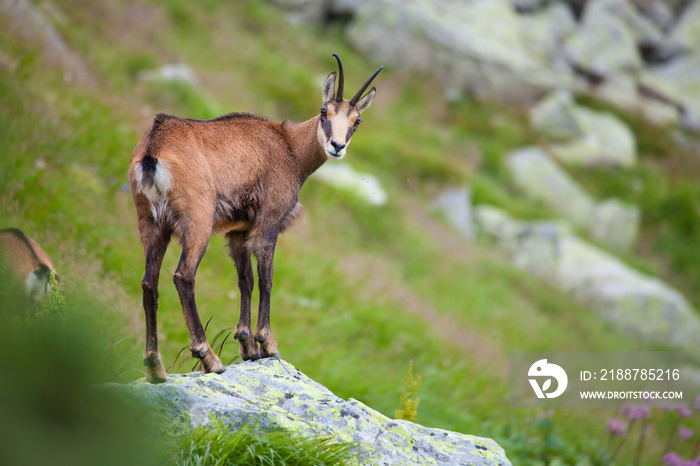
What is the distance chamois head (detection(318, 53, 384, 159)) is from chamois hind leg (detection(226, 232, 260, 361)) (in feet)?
3.34

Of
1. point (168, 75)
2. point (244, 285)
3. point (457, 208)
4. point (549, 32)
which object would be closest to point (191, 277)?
point (244, 285)

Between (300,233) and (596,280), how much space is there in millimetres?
9361

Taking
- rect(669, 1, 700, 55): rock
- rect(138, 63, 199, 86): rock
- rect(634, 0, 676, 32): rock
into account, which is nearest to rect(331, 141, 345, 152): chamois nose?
rect(138, 63, 199, 86): rock

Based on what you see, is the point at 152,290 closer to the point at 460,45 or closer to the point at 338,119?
the point at 338,119

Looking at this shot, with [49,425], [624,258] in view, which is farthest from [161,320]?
[624,258]

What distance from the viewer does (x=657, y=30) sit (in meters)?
27.4

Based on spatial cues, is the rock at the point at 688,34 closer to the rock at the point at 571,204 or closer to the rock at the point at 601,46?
the rock at the point at 601,46

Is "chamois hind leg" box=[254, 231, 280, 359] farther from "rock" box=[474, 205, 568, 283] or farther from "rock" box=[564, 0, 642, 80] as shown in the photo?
"rock" box=[564, 0, 642, 80]

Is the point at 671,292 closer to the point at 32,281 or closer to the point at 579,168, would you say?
the point at 579,168

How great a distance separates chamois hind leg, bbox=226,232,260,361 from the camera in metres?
4.54

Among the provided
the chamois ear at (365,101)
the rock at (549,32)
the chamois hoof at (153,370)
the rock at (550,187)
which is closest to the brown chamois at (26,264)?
the chamois hoof at (153,370)

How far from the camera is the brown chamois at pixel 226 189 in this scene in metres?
3.79

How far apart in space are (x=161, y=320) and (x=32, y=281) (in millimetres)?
2017

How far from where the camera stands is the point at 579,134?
2305cm
